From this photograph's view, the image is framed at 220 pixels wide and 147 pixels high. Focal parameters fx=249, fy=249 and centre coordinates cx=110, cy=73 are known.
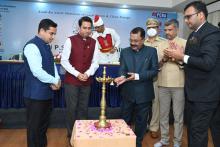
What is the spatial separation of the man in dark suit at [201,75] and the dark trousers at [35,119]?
126cm

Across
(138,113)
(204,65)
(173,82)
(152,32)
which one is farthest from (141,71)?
(152,32)

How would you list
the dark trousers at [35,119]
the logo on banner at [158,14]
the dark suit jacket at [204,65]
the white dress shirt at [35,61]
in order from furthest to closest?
the logo on banner at [158,14] < the dark trousers at [35,119] < the white dress shirt at [35,61] < the dark suit jacket at [204,65]

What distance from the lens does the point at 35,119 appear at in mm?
2154

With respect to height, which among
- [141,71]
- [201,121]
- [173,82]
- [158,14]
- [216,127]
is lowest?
[216,127]

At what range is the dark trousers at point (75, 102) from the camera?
2.75 m

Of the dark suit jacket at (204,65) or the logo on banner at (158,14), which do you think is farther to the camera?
the logo on banner at (158,14)

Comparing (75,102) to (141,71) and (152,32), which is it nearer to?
(141,71)

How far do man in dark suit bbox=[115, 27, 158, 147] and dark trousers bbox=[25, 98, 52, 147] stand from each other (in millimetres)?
756

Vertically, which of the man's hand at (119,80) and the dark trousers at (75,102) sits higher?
the man's hand at (119,80)

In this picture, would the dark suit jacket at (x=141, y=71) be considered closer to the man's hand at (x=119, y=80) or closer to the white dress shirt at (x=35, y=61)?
the man's hand at (x=119, y=80)

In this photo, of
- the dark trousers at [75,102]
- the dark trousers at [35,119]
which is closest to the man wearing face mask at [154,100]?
the dark trousers at [75,102]

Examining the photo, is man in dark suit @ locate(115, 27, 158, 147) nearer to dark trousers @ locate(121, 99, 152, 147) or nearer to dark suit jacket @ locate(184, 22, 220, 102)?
dark trousers @ locate(121, 99, 152, 147)

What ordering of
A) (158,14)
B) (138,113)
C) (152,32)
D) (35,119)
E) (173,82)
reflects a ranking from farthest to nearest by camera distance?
(158,14), (152,32), (173,82), (138,113), (35,119)

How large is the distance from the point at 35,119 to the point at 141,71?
3.46ft
